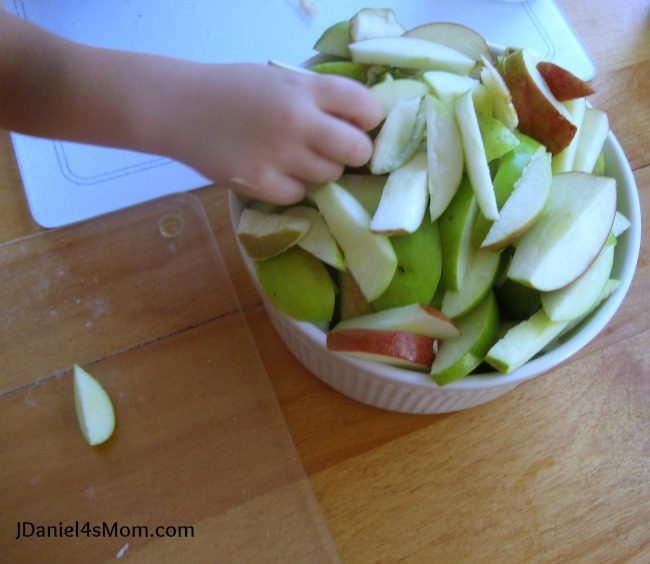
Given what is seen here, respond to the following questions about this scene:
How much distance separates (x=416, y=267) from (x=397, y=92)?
129 mm

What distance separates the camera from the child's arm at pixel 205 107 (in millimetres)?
421

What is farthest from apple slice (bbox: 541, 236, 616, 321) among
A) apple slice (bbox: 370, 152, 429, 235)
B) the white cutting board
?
the white cutting board

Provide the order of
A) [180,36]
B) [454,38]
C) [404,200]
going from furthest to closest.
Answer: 1. [180,36]
2. [454,38]
3. [404,200]

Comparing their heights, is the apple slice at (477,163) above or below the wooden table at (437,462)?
above

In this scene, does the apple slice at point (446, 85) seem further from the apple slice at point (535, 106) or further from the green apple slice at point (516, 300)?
the green apple slice at point (516, 300)

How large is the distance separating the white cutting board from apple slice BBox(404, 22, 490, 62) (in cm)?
24

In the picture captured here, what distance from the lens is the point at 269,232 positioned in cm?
43

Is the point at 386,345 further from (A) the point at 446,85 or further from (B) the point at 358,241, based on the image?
(A) the point at 446,85

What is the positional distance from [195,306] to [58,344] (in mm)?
130

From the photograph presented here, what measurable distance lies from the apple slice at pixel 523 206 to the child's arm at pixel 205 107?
10 cm

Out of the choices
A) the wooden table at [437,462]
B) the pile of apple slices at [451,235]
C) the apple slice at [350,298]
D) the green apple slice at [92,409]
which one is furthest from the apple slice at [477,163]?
the green apple slice at [92,409]

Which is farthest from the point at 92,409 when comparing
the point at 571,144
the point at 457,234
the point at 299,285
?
the point at 571,144

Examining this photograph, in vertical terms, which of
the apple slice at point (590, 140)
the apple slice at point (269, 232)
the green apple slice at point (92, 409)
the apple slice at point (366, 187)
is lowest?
the green apple slice at point (92, 409)

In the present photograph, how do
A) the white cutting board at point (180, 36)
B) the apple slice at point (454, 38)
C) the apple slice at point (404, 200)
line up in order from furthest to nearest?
the white cutting board at point (180, 36)
the apple slice at point (454, 38)
the apple slice at point (404, 200)
